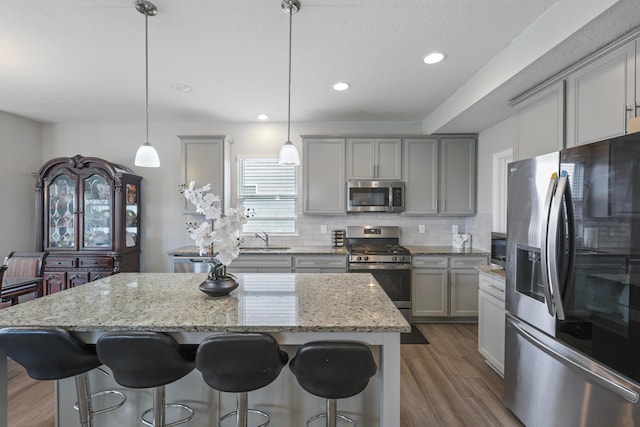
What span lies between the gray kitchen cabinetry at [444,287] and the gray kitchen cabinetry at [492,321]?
830mm

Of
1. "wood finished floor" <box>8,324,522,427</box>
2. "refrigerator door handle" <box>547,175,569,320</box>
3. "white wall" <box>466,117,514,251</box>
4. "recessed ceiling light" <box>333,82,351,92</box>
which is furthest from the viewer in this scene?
"white wall" <box>466,117,514,251</box>

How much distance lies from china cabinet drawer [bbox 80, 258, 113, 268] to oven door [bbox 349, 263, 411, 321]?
3.09 metres

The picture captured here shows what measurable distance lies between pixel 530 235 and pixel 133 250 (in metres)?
4.44

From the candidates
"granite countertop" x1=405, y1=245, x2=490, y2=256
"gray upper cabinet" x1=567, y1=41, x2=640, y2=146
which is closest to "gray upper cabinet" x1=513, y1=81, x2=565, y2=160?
"gray upper cabinet" x1=567, y1=41, x2=640, y2=146

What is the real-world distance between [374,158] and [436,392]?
270 centimetres

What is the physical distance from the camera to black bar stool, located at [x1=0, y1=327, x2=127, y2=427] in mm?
1213

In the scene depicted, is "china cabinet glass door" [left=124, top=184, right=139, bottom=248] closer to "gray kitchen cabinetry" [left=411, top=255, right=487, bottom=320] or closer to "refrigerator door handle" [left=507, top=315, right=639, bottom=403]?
"gray kitchen cabinetry" [left=411, top=255, right=487, bottom=320]

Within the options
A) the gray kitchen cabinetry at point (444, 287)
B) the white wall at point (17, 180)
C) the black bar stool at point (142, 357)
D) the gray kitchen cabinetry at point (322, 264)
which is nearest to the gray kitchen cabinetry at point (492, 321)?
the gray kitchen cabinetry at point (444, 287)

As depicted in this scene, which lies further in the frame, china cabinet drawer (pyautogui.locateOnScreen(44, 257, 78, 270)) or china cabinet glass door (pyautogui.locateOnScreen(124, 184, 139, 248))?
china cabinet glass door (pyautogui.locateOnScreen(124, 184, 139, 248))

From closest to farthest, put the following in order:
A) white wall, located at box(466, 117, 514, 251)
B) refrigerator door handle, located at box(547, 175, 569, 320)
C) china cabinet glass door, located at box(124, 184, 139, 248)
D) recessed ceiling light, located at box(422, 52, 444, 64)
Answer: refrigerator door handle, located at box(547, 175, 569, 320) < recessed ceiling light, located at box(422, 52, 444, 64) < white wall, located at box(466, 117, 514, 251) < china cabinet glass door, located at box(124, 184, 139, 248)

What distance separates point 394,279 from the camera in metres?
3.50

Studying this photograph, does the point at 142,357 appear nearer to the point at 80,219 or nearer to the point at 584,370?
the point at 584,370

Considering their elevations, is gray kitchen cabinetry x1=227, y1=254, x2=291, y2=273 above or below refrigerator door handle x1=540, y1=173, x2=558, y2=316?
below

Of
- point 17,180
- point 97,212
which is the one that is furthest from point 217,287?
point 17,180
